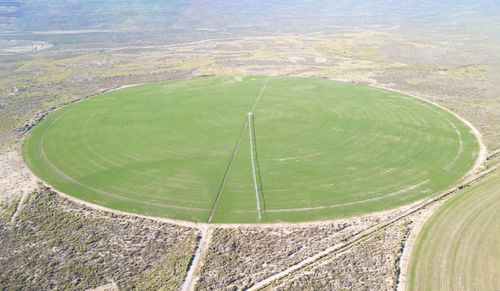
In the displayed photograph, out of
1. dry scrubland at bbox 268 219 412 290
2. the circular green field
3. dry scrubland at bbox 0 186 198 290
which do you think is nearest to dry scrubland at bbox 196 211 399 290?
dry scrubland at bbox 268 219 412 290

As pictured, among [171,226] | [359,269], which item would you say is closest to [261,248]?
[359,269]

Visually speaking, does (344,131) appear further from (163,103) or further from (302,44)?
(302,44)

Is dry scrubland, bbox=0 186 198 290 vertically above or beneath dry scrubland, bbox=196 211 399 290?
beneath

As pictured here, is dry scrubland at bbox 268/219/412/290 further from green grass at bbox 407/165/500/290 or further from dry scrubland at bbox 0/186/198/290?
dry scrubland at bbox 0/186/198/290

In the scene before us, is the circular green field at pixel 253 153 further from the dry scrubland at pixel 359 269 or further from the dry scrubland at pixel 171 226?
the dry scrubland at pixel 359 269

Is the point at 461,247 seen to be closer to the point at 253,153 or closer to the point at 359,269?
the point at 359,269

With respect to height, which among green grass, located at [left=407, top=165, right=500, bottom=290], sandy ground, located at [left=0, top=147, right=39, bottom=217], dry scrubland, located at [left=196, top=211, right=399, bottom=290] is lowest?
sandy ground, located at [left=0, top=147, right=39, bottom=217]

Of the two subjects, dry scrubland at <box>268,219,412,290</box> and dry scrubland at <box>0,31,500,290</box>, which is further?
dry scrubland at <box>0,31,500,290</box>
